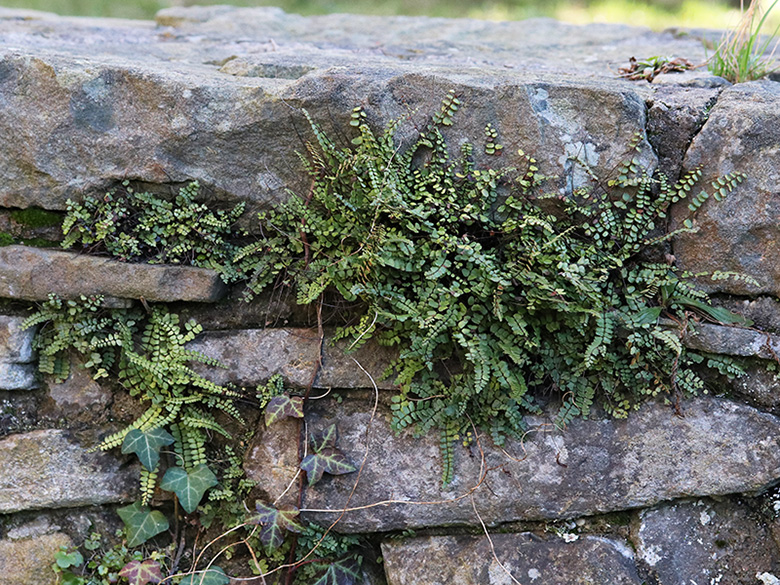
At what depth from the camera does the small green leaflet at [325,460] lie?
3123 mm

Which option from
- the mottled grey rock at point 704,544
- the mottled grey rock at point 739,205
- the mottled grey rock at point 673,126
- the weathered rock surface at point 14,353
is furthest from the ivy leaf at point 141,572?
the mottled grey rock at point 673,126

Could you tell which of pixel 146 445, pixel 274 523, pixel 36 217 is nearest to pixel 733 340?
pixel 274 523

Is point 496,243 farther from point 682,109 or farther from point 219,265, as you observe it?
point 219,265

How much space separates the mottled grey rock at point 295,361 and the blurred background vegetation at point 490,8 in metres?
5.20

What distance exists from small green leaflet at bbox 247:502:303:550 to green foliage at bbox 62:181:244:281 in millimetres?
1191

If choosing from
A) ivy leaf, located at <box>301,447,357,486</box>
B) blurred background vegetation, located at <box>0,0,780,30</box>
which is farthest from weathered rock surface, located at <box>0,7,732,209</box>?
blurred background vegetation, located at <box>0,0,780,30</box>

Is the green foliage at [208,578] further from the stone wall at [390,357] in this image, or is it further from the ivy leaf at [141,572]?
the stone wall at [390,357]

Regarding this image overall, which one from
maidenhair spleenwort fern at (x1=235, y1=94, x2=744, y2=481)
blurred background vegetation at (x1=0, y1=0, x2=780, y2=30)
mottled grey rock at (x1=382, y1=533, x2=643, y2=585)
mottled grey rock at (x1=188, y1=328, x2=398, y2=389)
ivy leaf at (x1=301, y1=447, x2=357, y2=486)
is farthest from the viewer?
blurred background vegetation at (x1=0, y1=0, x2=780, y2=30)

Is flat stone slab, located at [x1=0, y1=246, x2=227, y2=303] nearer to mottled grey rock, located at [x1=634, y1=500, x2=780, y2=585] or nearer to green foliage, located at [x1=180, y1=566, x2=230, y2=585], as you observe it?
green foliage, located at [x1=180, y1=566, x2=230, y2=585]

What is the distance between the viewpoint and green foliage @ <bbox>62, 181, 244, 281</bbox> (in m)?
3.18

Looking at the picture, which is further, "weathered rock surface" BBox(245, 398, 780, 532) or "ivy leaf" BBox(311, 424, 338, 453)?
"ivy leaf" BBox(311, 424, 338, 453)

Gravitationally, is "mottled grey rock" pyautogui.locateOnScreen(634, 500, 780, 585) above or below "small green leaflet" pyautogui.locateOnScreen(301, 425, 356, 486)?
below

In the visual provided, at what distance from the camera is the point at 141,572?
3.11m

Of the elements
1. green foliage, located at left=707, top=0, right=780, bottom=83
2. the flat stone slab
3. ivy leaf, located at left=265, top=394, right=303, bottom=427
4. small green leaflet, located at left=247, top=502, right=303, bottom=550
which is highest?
green foliage, located at left=707, top=0, right=780, bottom=83
